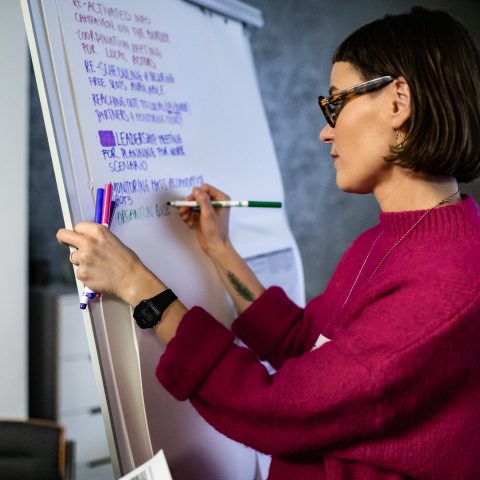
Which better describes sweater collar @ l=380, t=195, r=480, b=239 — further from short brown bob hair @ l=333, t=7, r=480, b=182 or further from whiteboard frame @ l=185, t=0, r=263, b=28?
whiteboard frame @ l=185, t=0, r=263, b=28

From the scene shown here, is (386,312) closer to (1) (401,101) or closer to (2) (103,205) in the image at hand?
(1) (401,101)

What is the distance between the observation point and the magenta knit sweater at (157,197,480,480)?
66 centimetres

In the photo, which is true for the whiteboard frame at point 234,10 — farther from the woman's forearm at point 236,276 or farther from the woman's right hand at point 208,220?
the woman's forearm at point 236,276

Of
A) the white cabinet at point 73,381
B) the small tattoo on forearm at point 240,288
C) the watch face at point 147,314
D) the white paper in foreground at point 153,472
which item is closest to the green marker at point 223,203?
the small tattoo on forearm at point 240,288

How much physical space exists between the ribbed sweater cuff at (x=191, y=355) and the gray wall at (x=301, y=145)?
1826 mm

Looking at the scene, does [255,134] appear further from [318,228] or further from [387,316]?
[318,228]

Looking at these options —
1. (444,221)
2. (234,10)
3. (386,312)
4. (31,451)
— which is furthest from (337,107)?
(31,451)

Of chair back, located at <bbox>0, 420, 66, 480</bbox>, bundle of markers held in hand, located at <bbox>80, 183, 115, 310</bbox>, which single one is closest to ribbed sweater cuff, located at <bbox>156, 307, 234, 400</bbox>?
bundle of markers held in hand, located at <bbox>80, 183, 115, 310</bbox>

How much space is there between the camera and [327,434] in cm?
69

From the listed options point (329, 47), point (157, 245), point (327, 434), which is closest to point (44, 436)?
point (157, 245)

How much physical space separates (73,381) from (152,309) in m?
1.78

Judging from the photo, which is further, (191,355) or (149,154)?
(149,154)

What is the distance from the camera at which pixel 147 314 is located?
2.58 feet

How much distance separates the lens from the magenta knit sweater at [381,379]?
0.66 meters
